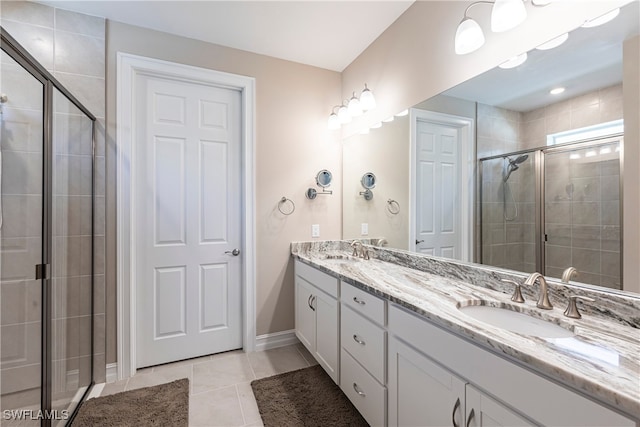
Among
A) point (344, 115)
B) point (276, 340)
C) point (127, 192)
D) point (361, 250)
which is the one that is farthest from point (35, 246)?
point (344, 115)

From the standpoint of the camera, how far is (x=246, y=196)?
2410 millimetres

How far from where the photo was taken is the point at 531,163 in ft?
4.24

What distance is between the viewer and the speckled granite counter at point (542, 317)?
0.65m

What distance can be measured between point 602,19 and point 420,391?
1.58 m

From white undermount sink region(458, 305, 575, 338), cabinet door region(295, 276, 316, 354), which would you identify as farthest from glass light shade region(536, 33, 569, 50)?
cabinet door region(295, 276, 316, 354)

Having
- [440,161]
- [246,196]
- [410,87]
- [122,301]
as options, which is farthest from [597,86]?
[122,301]

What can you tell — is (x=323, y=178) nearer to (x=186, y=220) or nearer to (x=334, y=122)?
(x=334, y=122)

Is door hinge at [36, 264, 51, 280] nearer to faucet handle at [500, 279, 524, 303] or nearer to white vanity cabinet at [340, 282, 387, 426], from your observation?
white vanity cabinet at [340, 282, 387, 426]

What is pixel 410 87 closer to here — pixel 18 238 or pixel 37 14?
pixel 18 238

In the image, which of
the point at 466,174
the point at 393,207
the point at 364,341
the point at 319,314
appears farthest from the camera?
the point at 393,207

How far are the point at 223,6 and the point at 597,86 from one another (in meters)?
2.13

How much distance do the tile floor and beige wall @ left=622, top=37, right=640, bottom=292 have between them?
1.87 m

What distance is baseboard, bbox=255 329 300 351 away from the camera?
2465 mm

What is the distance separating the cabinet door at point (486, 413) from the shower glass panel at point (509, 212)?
681mm
